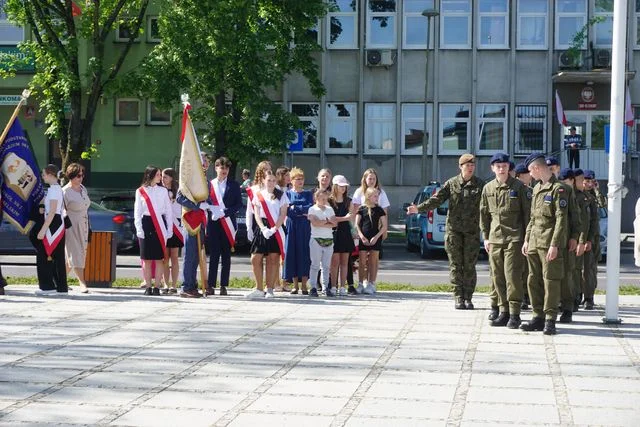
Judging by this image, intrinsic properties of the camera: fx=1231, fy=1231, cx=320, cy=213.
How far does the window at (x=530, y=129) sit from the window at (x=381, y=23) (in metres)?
4.85

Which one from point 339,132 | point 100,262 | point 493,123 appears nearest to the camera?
point 100,262

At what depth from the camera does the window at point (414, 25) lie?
40.7 meters

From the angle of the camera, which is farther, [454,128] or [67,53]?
[454,128]

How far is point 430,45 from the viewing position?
40.5 metres

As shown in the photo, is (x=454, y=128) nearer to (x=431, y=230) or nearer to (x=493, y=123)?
(x=493, y=123)

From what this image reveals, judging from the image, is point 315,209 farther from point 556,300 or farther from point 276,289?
point 556,300

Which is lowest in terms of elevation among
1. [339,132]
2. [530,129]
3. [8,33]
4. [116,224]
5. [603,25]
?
[116,224]

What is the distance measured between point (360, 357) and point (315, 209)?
5.97 meters

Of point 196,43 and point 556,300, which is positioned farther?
point 196,43

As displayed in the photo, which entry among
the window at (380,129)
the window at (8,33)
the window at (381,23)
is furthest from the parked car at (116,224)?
the window at (381,23)

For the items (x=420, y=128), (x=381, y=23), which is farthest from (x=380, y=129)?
(x=381, y=23)

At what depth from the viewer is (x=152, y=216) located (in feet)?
53.5

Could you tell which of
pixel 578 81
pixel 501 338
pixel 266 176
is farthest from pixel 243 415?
pixel 578 81

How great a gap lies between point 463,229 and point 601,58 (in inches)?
1022
